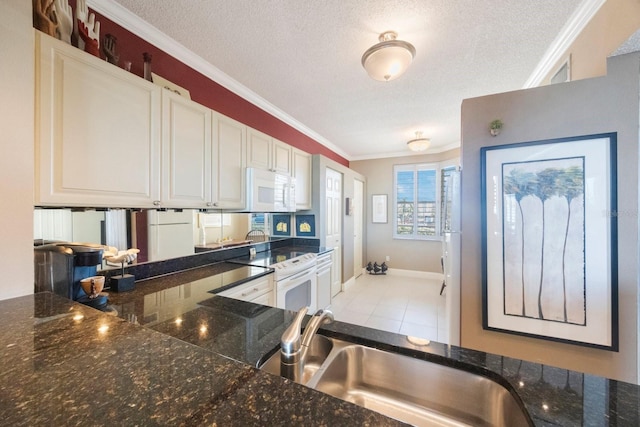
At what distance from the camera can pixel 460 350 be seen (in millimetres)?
937

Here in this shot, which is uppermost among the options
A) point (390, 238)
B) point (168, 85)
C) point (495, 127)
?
point (168, 85)

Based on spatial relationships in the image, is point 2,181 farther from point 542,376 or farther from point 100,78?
point 542,376

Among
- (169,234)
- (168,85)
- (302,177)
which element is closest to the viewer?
(168,85)

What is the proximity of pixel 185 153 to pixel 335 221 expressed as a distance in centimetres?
277

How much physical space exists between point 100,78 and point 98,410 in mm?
1677

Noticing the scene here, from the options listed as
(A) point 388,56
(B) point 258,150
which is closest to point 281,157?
(B) point 258,150

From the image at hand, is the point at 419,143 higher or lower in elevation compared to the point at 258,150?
higher

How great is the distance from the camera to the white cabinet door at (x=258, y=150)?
2.50 meters

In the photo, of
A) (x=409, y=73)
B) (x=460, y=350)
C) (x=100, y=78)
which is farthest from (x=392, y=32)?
(x=460, y=350)

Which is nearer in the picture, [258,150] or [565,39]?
[565,39]

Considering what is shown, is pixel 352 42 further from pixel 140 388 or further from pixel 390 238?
pixel 390 238

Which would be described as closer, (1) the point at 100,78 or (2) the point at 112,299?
(1) the point at 100,78

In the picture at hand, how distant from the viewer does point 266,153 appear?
275 centimetres

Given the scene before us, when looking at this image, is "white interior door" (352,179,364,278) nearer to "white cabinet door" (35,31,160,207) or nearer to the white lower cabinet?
the white lower cabinet
